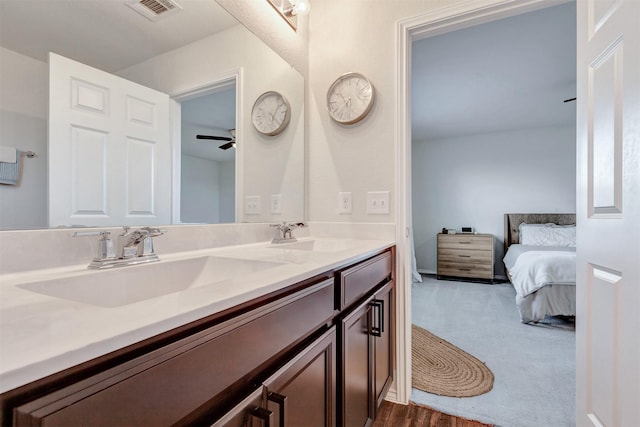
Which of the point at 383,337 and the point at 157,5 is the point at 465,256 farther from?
the point at 157,5

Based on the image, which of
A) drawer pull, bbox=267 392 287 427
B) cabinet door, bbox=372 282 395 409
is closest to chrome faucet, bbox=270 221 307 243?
cabinet door, bbox=372 282 395 409

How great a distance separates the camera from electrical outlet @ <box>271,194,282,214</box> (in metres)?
1.72

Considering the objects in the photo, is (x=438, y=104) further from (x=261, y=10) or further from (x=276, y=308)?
(x=276, y=308)

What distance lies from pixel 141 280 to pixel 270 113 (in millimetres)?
1152

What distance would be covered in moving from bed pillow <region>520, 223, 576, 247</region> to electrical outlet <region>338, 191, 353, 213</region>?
3.79 meters

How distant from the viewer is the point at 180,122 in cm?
118

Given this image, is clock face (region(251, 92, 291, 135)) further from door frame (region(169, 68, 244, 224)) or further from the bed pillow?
the bed pillow

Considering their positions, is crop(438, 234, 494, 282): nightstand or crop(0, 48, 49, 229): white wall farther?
crop(438, 234, 494, 282): nightstand

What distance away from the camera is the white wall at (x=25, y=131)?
74cm

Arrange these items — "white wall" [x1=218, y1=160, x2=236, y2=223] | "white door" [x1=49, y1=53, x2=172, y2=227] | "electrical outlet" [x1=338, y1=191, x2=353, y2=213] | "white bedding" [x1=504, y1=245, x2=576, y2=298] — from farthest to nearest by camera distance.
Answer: "white bedding" [x1=504, y1=245, x2=576, y2=298] → "electrical outlet" [x1=338, y1=191, x2=353, y2=213] → "white wall" [x1=218, y1=160, x2=236, y2=223] → "white door" [x1=49, y1=53, x2=172, y2=227]

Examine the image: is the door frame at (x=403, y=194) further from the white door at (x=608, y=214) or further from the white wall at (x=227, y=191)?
the white wall at (x=227, y=191)

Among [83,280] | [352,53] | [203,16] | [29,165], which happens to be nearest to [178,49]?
[203,16]

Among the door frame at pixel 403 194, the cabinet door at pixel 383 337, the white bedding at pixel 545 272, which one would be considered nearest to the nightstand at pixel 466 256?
the white bedding at pixel 545 272

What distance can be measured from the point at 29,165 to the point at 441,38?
263 cm
